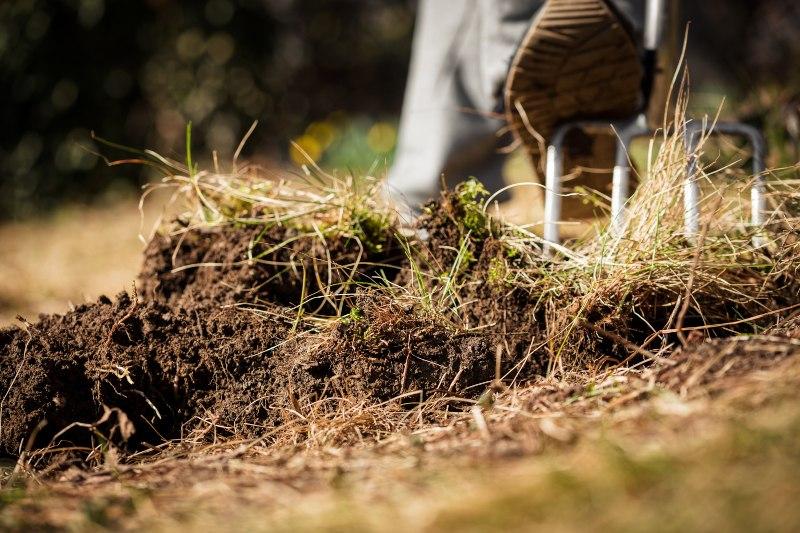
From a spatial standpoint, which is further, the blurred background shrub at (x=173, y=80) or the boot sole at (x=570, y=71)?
the blurred background shrub at (x=173, y=80)

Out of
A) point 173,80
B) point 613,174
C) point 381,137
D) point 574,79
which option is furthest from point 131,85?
point 613,174

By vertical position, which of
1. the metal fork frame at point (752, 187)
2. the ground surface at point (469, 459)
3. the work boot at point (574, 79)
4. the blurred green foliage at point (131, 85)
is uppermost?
the blurred green foliage at point (131, 85)

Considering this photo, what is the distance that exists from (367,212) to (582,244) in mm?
482

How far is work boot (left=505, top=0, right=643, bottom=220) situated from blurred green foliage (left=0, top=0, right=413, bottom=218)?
289cm

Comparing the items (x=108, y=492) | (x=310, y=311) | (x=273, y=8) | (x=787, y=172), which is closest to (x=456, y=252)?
(x=310, y=311)

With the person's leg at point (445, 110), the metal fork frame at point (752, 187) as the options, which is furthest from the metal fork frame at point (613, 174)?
the person's leg at point (445, 110)

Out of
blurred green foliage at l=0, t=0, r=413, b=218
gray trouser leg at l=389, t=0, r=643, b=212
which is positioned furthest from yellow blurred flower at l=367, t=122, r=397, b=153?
gray trouser leg at l=389, t=0, r=643, b=212

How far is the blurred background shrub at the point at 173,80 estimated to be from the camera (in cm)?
418

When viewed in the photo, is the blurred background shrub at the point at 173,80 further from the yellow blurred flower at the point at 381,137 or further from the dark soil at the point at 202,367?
the dark soil at the point at 202,367

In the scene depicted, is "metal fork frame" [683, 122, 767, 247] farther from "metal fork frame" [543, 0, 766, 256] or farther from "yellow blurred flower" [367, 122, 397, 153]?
"yellow blurred flower" [367, 122, 397, 153]

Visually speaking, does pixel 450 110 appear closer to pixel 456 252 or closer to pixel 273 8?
pixel 456 252

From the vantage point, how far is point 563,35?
1.71 m

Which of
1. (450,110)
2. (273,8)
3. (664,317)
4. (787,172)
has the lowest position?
(664,317)

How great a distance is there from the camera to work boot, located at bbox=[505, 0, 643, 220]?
1689 mm
